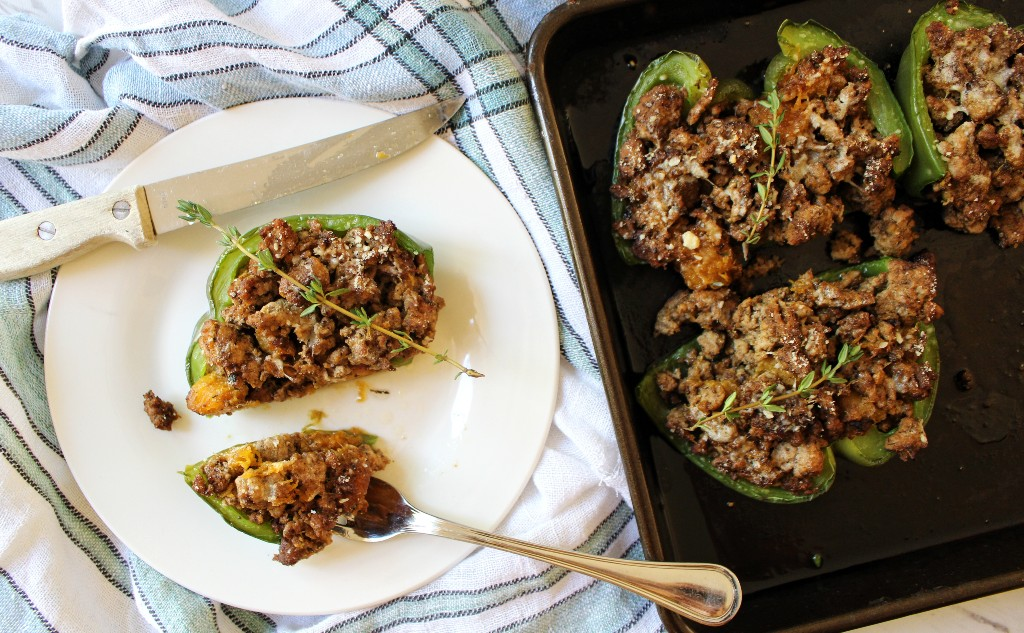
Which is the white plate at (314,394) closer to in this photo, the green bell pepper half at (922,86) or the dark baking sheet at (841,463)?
the dark baking sheet at (841,463)

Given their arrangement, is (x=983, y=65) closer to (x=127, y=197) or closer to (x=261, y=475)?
(x=261, y=475)

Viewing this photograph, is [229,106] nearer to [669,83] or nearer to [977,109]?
[669,83]

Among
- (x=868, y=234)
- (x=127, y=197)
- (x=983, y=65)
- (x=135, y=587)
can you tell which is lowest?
(x=135, y=587)

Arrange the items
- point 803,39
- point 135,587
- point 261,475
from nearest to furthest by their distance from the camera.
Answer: point 261,475, point 803,39, point 135,587

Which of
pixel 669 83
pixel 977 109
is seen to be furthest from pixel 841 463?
pixel 669 83

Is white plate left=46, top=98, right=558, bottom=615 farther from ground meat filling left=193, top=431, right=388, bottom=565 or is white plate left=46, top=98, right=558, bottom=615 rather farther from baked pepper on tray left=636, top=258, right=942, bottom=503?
baked pepper on tray left=636, top=258, right=942, bottom=503

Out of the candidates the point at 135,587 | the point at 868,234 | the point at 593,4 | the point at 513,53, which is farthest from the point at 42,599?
the point at 868,234
